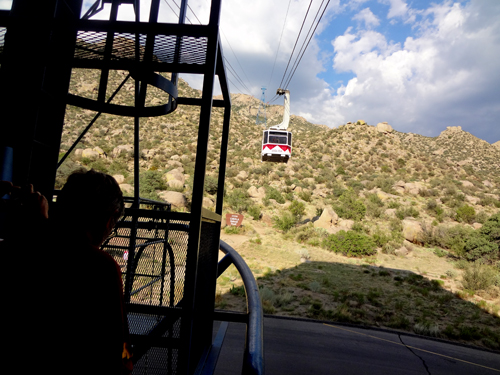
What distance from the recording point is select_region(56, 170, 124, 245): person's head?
90 centimetres

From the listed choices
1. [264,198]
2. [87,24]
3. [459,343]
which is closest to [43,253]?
[87,24]

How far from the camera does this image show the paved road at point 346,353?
5.35 meters

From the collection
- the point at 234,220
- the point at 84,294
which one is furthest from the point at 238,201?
the point at 84,294

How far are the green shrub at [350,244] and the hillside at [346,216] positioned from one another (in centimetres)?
7

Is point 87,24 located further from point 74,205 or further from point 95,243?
point 95,243

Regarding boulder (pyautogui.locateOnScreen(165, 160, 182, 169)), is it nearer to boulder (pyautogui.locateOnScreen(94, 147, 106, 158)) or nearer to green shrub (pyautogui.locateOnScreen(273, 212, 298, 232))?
boulder (pyautogui.locateOnScreen(94, 147, 106, 158))

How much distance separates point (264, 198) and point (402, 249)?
1153 cm

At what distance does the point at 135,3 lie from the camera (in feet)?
8.13

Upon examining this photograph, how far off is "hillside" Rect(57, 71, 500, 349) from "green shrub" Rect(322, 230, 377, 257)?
0.21 feet

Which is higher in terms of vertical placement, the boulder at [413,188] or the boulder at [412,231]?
the boulder at [413,188]

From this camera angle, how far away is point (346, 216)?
78.1 feet

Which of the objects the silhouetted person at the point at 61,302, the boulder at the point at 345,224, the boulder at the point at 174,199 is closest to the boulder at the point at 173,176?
the boulder at the point at 174,199

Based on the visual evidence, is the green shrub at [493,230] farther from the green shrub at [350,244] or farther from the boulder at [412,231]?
the green shrub at [350,244]

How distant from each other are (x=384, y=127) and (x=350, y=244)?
42.6m
